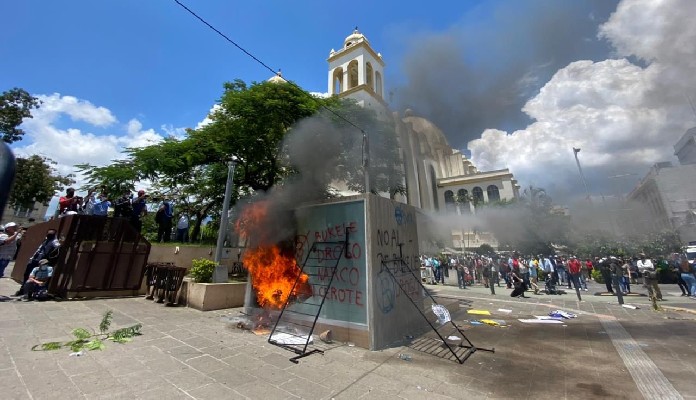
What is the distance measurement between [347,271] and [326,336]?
1374mm

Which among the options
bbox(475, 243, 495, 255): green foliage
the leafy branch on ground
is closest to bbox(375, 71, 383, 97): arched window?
bbox(475, 243, 495, 255): green foliage

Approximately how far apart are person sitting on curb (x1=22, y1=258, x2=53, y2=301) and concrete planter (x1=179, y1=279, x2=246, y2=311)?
346cm

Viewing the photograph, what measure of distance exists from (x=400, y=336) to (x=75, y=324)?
22.2 feet

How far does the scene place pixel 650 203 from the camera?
20875 mm

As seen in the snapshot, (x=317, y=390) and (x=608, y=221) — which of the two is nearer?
(x=317, y=390)

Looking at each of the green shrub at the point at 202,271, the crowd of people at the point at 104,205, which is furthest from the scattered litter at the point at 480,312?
the crowd of people at the point at 104,205

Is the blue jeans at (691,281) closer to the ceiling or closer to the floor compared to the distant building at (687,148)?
closer to the floor

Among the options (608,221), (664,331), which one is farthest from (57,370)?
(608,221)

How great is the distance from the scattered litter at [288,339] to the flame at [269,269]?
921 millimetres

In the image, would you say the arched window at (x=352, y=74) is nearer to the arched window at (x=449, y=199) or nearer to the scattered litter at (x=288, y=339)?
the arched window at (x=449, y=199)

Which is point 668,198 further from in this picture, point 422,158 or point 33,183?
point 33,183

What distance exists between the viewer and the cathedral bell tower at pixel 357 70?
36.1 metres

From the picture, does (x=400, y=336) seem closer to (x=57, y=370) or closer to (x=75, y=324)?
(x=57, y=370)

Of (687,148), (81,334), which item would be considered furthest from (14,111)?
(687,148)
